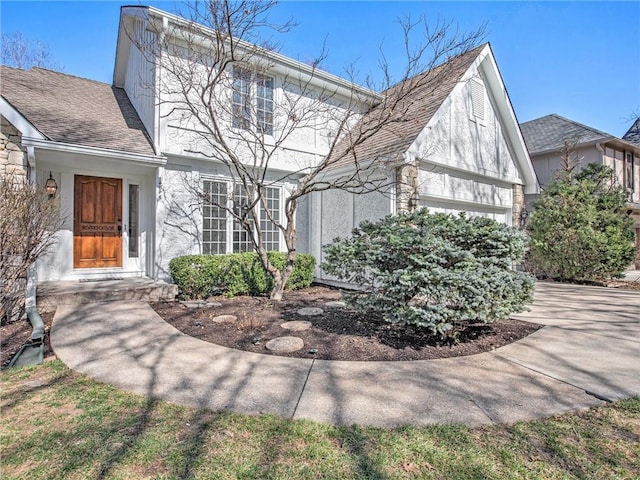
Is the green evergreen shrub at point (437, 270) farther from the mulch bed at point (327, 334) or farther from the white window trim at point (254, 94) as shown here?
the white window trim at point (254, 94)

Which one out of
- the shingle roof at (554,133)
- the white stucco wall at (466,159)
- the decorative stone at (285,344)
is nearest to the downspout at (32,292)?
the decorative stone at (285,344)

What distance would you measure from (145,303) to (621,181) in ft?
65.1

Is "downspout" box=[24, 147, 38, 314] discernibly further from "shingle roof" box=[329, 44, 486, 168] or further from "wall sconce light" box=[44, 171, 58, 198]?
"shingle roof" box=[329, 44, 486, 168]

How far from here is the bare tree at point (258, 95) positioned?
279 inches

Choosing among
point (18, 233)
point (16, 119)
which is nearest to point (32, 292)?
point (18, 233)

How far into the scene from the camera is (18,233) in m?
5.34

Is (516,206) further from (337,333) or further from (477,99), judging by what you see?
(337,333)

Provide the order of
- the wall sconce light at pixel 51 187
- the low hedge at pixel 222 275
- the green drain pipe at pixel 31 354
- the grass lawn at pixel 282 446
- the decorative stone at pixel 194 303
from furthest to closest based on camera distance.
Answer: the low hedge at pixel 222 275, the wall sconce light at pixel 51 187, the decorative stone at pixel 194 303, the green drain pipe at pixel 31 354, the grass lawn at pixel 282 446

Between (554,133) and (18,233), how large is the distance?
19.9 meters

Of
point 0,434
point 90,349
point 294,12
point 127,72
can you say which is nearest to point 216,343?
point 90,349

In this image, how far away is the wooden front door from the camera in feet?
26.6

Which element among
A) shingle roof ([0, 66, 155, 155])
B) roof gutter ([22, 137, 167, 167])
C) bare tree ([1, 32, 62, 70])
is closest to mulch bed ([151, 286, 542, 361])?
roof gutter ([22, 137, 167, 167])

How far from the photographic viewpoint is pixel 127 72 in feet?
34.3

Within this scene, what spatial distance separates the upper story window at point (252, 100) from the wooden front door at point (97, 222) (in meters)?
3.30
